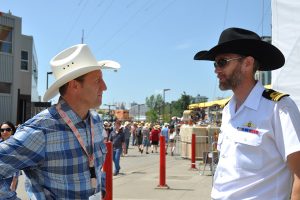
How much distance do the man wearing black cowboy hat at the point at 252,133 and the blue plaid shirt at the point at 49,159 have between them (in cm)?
94

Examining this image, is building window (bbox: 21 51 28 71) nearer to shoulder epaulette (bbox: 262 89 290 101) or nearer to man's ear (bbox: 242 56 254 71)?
man's ear (bbox: 242 56 254 71)

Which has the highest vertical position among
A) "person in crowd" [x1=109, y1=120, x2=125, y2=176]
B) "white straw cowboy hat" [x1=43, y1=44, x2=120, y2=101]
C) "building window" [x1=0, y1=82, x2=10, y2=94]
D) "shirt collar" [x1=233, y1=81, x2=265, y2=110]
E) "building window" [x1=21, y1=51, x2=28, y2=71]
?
"building window" [x1=21, y1=51, x2=28, y2=71]

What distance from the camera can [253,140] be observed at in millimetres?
2803

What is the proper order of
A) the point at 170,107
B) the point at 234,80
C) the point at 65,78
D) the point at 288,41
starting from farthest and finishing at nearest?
the point at 170,107
the point at 288,41
the point at 234,80
the point at 65,78

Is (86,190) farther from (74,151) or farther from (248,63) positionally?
(248,63)

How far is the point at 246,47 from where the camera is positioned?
10.3 feet

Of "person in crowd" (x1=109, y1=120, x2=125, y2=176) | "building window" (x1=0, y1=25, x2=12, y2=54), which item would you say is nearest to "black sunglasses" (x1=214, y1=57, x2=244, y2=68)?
"person in crowd" (x1=109, y1=120, x2=125, y2=176)

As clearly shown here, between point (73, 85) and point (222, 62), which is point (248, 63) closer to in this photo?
point (222, 62)

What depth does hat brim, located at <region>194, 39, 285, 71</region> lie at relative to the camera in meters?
3.10

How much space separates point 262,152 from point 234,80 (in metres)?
0.58

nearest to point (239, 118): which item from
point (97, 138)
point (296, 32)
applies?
point (97, 138)

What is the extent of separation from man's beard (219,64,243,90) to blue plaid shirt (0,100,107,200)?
108 centimetres

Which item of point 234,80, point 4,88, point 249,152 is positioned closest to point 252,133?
point 249,152

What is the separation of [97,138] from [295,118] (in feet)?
4.28
